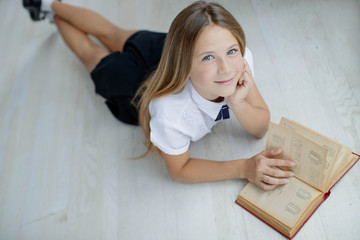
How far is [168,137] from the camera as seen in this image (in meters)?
1.09

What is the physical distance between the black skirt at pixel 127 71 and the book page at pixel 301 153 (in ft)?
1.75

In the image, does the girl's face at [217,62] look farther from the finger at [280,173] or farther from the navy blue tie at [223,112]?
the finger at [280,173]

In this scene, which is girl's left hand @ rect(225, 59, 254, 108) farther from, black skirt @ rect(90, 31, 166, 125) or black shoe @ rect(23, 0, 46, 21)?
black shoe @ rect(23, 0, 46, 21)

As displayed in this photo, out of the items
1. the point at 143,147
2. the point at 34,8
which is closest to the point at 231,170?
the point at 143,147

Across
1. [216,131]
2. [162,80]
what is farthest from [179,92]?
[216,131]

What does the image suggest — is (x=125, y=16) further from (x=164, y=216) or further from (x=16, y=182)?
(x=164, y=216)

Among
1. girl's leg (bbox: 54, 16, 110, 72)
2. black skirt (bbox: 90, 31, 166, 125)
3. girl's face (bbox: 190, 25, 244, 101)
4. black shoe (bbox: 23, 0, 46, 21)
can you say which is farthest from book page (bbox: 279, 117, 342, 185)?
black shoe (bbox: 23, 0, 46, 21)

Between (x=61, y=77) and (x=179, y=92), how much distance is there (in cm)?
86

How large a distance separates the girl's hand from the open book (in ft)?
0.06

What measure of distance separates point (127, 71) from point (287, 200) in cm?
72

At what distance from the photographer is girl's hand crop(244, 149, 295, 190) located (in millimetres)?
1087

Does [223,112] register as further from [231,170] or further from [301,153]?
[301,153]

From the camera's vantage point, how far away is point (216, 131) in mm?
1375

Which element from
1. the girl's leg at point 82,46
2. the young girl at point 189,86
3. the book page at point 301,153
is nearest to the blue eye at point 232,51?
the young girl at point 189,86
